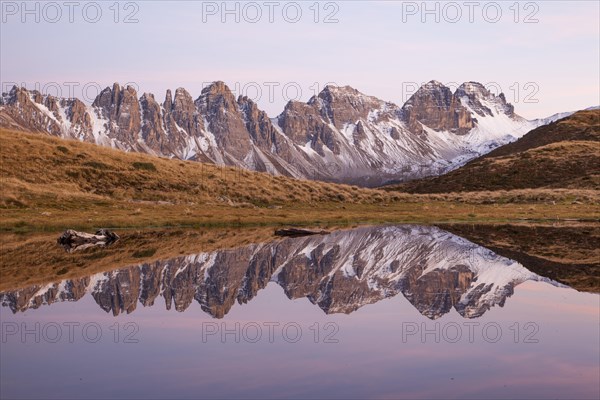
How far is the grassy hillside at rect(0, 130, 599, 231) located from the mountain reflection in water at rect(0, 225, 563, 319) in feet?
74.1

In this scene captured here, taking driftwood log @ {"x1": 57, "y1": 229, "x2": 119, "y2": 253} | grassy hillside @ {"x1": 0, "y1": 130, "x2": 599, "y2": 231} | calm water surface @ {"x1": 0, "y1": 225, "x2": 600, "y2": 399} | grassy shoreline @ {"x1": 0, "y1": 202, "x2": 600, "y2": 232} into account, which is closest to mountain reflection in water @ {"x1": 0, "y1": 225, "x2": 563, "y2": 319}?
calm water surface @ {"x1": 0, "y1": 225, "x2": 600, "y2": 399}

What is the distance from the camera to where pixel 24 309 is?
818 inches

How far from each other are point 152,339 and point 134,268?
517 inches

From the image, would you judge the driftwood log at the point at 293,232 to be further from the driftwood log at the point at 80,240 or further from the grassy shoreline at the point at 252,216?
the driftwood log at the point at 80,240

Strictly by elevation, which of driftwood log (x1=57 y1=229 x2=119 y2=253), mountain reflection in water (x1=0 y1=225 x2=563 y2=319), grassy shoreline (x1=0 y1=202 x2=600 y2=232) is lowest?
mountain reflection in water (x1=0 y1=225 x2=563 y2=319)

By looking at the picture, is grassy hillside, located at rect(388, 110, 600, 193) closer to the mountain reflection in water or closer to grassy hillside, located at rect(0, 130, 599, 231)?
grassy hillside, located at rect(0, 130, 599, 231)

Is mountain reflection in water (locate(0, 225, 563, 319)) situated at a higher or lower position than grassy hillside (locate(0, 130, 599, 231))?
lower

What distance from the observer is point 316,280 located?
2689 centimetres

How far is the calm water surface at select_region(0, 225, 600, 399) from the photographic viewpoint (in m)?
13.0

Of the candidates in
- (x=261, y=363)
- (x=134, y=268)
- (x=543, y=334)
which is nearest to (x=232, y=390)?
(x=261, y=363)

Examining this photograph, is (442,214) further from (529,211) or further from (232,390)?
(232,390)

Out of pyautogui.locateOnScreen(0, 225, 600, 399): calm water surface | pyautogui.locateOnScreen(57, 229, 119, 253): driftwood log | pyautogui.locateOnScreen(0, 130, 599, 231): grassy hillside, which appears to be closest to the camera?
pyautogui.locateOnScreen(0, 225, 600, 399): calm water surface

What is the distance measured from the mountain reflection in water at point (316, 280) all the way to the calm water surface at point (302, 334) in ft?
0.33

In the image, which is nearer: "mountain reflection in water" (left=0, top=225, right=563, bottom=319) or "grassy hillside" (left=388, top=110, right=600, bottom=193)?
"mountain reflection in water" (left=0, top=225, right=563, bottom=319)
